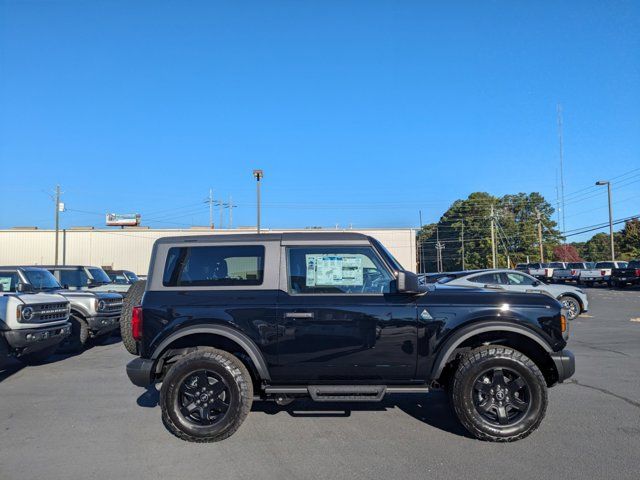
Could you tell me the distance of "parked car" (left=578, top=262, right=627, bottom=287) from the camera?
37.5 metres

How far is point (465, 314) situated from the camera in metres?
4.75

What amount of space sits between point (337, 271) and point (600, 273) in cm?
3953

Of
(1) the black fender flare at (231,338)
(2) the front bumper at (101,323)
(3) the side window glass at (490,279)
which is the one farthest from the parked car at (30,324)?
(3) the side window glass at (490,279)

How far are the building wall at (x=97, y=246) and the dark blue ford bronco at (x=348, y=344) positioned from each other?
142ft

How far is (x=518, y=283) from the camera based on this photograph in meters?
14.7

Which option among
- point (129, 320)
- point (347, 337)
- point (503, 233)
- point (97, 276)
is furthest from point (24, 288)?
point (503, 233)

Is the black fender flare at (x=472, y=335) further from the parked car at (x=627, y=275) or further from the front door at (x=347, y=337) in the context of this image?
the parked car at (x=627, y=275)

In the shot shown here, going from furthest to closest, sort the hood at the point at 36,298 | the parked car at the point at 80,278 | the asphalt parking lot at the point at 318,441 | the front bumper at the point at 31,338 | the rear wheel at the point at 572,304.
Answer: the rear wheel at the point at 572,304 < the parked car at the point at 80,278 < the hood at the point at 36,298 < the front bumper at the point at 31,338 < the asphalt parking lot at the point at 318,441

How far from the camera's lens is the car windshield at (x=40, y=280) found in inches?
403

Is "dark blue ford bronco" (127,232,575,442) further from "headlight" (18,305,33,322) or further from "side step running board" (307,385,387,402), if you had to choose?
"headlight" (18,305,33,322)

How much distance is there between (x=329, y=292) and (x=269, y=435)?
1594mm

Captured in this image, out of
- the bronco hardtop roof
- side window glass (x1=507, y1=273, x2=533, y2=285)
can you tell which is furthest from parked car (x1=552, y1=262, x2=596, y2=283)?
the bronco hardtop roof

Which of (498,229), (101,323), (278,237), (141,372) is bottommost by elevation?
(101,323)

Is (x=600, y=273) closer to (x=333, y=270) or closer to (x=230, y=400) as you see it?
(x=333, y=270)
